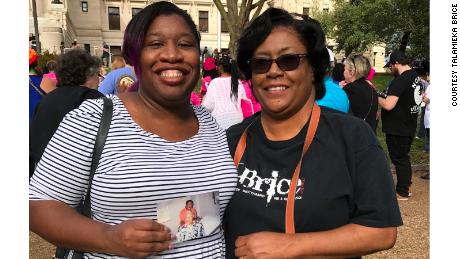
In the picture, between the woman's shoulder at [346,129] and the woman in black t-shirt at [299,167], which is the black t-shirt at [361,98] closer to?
the woman in black t-shirt at [299,167]

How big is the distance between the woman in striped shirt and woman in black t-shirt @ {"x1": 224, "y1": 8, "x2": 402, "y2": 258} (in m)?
0.13

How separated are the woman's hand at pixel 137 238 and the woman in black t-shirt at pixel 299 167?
37cm

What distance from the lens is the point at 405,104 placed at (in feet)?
20.6

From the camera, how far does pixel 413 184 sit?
7375 millimetres

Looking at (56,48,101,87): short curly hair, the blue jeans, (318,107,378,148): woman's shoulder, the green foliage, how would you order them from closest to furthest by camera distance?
1. (318,107,378,148): woman's shoulder
2. (56,48,101,87): short curly hair
3. the blue jeans
4. the green foliage

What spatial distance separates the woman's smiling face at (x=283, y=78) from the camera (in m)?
1.90

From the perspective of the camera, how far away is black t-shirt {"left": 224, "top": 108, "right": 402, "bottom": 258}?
171 centimetres

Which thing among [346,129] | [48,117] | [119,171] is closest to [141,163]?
[119,171]

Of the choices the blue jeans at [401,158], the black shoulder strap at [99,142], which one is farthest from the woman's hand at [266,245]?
the blue jeans at [401,158]

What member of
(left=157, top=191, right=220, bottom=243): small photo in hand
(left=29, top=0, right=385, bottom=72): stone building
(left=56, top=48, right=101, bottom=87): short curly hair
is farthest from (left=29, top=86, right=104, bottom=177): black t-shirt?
(left=29, top=0, right=385, bottom=72): stone building

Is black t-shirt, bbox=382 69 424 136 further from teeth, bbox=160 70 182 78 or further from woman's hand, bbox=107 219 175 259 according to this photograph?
woman's hand, bbox=107 219 175 259

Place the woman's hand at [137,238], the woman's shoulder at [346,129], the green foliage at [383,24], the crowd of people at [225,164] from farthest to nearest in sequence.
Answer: the green foliage at [383,24]
the woman's shoulder at [346,129]
the crowd of people at [225,164]
the woman's hand at [137,238]
